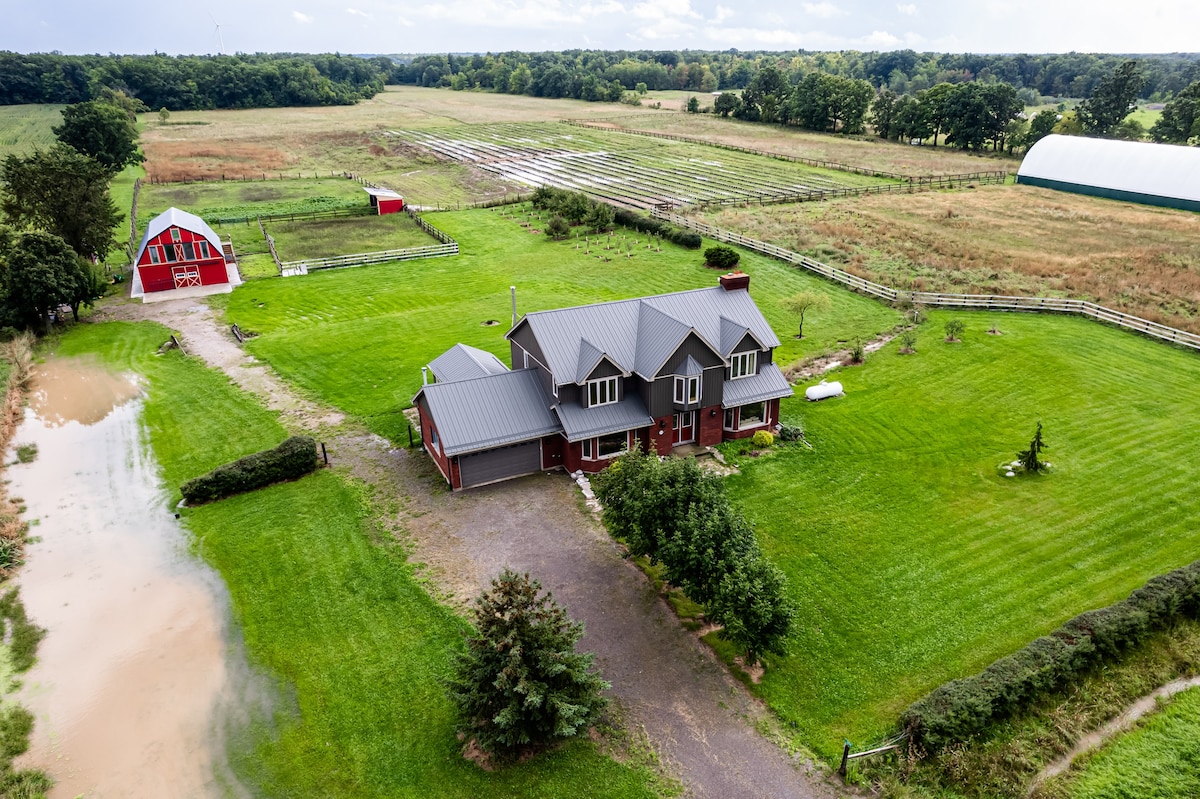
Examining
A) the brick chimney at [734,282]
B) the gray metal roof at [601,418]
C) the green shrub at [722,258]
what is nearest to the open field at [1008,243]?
the green shrub at [722,258]

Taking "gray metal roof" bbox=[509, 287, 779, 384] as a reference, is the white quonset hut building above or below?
above

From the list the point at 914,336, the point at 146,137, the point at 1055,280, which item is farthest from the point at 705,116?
the point at 914,336

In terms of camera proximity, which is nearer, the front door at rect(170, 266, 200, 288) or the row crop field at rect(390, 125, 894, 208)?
the front door at rect(170, 266, 200, 288)

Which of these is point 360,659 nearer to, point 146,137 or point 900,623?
point 900,623

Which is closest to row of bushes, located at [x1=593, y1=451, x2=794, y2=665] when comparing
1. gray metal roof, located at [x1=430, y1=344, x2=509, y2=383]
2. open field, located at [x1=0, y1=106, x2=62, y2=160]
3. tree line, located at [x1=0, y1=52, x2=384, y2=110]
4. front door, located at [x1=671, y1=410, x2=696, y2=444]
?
front door, located at [x1=671, y1=410, x2=696, y2=444]

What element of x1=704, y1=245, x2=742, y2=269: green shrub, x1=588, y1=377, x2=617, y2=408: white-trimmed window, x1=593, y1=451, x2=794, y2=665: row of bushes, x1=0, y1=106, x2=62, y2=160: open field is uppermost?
x1=0, y1=106, x2=62, y2=160: open field

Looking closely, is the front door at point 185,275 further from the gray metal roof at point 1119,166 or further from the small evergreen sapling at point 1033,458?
the gray metal roof at point 1119,166

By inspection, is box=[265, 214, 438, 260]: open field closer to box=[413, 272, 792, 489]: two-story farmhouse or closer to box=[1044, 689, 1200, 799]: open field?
box=[413, 272, 792, 489]: two-story farmhouse
